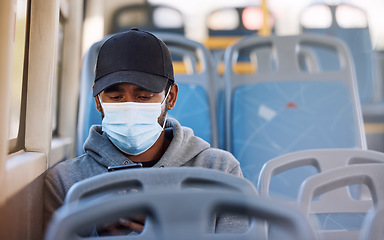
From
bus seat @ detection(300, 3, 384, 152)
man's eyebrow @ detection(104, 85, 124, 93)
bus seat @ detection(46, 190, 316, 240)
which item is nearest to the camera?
bus seat @ detection(46, 190, 316, 240)

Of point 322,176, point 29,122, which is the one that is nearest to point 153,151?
point 29,122

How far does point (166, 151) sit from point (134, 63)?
27cm

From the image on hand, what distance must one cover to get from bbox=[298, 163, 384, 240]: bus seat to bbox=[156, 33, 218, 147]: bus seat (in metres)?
0.68

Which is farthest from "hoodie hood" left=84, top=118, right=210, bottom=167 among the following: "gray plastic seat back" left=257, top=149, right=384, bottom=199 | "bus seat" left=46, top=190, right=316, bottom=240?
"bus seat" left=46, top=190, right=316, bottom=240

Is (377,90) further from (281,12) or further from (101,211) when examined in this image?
(101,211)

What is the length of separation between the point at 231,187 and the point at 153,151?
0.64 m

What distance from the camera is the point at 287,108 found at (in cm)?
216

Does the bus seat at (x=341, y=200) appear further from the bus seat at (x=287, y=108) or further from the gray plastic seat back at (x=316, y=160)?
the bus seat at (x=287, y=108)

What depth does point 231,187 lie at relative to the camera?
840 mm

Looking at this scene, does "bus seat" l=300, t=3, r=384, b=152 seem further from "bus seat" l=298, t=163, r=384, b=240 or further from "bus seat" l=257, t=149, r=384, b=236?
"bus seat" l=298, t=163, r=384, b=240

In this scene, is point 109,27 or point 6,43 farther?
point 109,27

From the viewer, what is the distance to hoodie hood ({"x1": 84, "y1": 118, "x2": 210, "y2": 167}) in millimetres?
1395

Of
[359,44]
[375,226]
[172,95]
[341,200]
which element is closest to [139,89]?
[172,95]

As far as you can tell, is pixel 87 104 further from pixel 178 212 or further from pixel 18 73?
pixel 178 212
